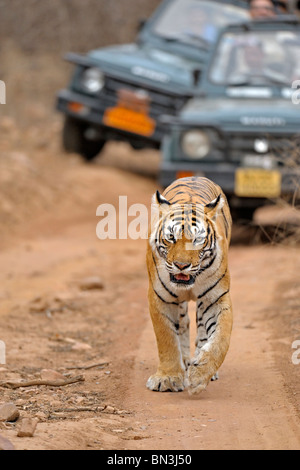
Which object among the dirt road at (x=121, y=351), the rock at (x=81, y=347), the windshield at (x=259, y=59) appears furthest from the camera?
the windshield at (x=259, y=59)

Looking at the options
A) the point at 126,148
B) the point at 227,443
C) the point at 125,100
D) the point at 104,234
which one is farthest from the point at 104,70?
the point at 227,443

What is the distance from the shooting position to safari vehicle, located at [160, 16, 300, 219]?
989cm

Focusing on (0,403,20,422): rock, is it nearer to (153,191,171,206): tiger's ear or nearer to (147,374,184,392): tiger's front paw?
(147,374,184,392): tiger's front paw

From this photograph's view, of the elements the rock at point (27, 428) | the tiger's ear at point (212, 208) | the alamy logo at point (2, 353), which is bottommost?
the alamy logo at point (2, 353)

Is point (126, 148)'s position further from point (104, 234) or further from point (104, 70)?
point (104, 234)

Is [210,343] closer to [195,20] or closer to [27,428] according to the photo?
[27,428]

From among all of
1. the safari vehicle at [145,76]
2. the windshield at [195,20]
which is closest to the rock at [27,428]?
the safari vehicle at [145,76]

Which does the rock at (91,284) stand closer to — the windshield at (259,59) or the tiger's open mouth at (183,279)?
the windshield at (259,59)

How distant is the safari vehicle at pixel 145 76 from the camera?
12.9 metres

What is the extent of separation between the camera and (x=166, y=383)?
5.55 meters

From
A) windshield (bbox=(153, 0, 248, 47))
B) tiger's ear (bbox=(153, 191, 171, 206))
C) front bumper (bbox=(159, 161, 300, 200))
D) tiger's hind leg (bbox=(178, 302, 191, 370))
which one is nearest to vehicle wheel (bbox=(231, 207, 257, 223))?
front bumper (bbox=(159, 161, 300, 200))

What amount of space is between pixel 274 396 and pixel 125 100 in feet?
26.4

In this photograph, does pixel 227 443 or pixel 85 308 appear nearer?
pixel 227 443

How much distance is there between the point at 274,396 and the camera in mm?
5441
